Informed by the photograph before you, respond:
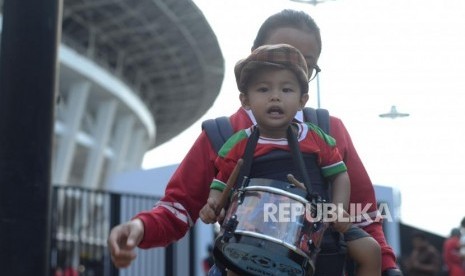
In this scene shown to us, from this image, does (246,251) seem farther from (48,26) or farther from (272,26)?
(48,26)

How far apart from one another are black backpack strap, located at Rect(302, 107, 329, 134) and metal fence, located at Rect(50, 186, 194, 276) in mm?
11387

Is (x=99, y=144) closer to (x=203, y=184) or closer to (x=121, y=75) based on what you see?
(x=121, y=75)

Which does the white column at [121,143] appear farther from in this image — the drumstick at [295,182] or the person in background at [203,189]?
the drumstick at [295,182]

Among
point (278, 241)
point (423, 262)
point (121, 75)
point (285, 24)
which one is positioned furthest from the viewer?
point (121, 75)

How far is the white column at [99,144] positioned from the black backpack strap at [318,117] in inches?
1790

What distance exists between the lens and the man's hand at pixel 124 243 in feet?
7.94

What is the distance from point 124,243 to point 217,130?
1.71ft

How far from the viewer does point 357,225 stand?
9.47 feet

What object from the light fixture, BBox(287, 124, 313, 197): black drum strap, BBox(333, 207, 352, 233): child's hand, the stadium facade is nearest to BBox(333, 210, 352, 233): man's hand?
BBox(333, 207, 352, 233): child's hand

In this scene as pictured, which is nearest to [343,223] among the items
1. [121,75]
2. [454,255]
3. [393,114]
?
[393,114]

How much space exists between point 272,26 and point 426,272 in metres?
9.16

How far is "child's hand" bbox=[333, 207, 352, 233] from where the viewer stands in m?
2.59

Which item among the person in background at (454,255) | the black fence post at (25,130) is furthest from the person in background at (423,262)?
the black fence post at (25,130)

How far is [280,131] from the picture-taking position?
2707 millimetres
